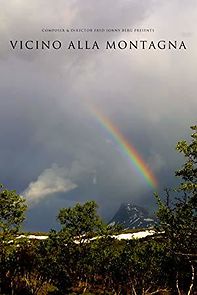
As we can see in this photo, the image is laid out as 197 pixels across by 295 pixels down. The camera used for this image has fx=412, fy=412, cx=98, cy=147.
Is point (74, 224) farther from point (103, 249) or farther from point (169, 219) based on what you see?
point (169, 219)

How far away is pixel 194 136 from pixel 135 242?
5605 cm

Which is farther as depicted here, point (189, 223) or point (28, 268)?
point (28, 268)

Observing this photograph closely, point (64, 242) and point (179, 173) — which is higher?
Result: point (64, 242)

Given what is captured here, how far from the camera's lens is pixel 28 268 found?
83.7 m

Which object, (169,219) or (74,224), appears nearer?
(169,219)

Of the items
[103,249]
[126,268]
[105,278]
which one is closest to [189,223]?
[126,268]

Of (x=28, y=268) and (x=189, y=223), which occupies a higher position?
(x=28, y=268)

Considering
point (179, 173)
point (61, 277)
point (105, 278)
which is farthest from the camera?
point (105, 278)

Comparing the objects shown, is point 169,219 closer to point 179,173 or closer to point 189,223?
point 189,223

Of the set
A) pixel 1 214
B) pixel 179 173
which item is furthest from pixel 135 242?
pixel 179 173

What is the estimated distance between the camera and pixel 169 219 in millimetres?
26641

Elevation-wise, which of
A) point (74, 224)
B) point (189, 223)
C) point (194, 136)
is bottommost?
point (189, 223)

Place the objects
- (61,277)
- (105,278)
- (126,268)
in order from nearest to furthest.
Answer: (126,268), (61,277), (105,278)

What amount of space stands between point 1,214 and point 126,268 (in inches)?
1175
